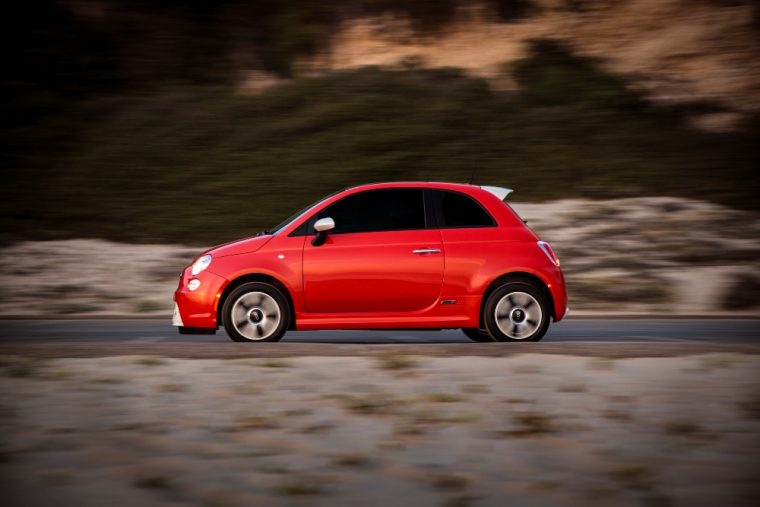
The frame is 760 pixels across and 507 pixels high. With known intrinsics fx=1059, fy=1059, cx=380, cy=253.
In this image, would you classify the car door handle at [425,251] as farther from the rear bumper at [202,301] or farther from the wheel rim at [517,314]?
the rear bumper at [202,301]

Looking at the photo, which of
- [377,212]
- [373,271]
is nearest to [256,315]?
[373,271]

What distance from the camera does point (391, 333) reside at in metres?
12.1

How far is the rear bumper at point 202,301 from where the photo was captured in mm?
10039

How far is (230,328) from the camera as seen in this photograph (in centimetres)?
1009

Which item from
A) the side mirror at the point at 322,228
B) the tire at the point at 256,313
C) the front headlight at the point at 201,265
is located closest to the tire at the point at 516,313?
the side mirror at the point at 322,228

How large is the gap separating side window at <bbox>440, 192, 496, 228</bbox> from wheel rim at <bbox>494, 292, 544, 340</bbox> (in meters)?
0.77

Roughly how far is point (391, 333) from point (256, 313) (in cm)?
245

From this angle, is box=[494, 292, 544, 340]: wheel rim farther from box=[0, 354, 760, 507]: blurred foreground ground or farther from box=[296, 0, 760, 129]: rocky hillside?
box=[296, 0, 760, 129]: rocky hillside

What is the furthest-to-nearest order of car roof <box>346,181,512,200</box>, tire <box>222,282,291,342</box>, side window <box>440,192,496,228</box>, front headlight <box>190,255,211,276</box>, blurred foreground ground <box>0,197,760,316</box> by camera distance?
blurred foreground ground <box>0,197,760,316</box>
car roof <box>346,181,512,200</box>
side window <box>440,192,496,228</box>
front headlight <box>190,255,211,276</box>
tire <box>222,282,291,342</box>

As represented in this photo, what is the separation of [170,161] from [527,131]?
969 centimetres

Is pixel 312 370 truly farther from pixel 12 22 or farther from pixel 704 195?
pixel 12 22

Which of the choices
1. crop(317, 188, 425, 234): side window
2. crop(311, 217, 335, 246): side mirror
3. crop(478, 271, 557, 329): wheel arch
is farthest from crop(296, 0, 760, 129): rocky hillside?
crop(311, 217, 335, 246): side mirror

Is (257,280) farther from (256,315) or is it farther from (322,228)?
(322,228)

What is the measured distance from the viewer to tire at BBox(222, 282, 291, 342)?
10.0 meters
